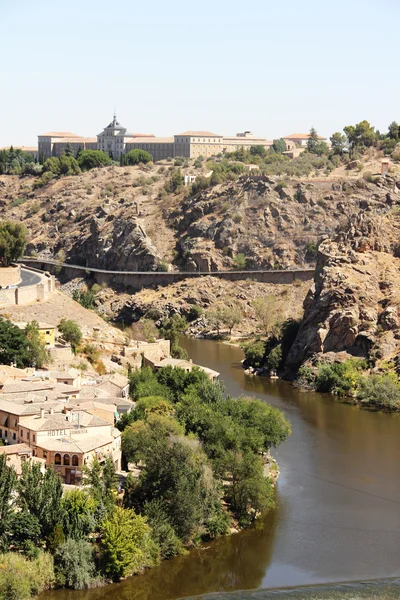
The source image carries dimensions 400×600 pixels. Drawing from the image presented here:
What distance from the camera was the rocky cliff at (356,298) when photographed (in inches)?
2078

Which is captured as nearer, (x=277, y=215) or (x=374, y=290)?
(x=374, y=290)

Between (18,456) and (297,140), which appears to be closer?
(18,456)

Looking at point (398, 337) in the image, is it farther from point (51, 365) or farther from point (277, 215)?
point (277, 215)

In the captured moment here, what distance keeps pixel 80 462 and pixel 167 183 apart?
63.9 meters

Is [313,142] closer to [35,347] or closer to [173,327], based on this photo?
[173,327]

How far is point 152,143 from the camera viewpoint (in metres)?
112

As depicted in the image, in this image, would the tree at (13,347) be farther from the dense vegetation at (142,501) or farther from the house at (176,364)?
the dense vegetation at (142,501)

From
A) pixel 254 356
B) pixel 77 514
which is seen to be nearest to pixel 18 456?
pixel 77 514

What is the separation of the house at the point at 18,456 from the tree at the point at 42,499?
1.82 m

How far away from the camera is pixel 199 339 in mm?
66688

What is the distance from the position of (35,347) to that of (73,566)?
1609 centimetres

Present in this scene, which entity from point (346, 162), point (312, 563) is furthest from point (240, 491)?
point (346, 162)

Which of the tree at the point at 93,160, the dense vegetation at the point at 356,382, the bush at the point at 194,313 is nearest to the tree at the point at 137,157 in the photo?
the tree at the point at 93,160

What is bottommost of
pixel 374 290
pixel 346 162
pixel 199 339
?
pixel 199 339
